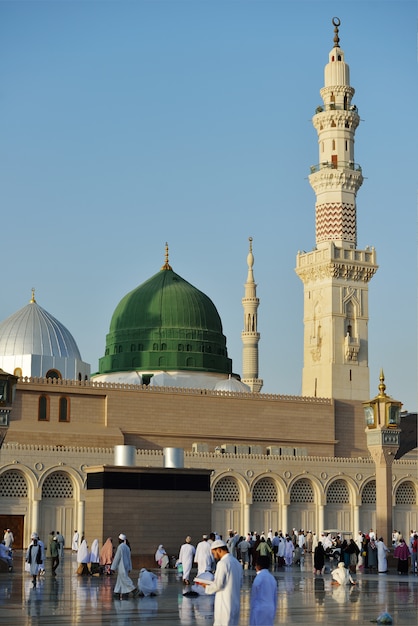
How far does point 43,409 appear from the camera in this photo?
124 feet

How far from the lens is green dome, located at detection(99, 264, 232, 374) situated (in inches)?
1886

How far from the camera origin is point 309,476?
3919cm

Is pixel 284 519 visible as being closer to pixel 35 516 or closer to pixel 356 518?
pixel 356 518

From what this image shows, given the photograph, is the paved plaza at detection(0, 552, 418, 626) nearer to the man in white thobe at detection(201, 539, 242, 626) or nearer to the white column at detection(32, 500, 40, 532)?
the man in white thobe at detection(201, 539, 242, 626)

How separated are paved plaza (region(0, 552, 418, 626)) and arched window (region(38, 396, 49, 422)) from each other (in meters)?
17.7

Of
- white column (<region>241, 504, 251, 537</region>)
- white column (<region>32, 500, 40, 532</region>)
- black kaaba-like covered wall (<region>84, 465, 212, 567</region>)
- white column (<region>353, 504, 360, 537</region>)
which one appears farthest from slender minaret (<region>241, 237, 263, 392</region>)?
black kaaba-like covered wall (<region>84, 465, 212, 567</region>)

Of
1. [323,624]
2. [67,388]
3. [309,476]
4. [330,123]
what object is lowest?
[323,624]

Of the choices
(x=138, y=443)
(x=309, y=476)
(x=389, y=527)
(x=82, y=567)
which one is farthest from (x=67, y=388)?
(x=82, y=567)

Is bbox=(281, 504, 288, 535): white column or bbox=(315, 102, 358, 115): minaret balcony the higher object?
Result: bbox=(315, 102, 358, 115): minaret balcony

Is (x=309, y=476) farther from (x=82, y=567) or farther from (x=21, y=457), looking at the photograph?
(x=82, y=567)

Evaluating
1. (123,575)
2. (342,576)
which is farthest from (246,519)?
(123,575)

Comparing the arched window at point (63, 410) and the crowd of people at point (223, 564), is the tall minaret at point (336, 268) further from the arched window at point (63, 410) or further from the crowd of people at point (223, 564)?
the crowd of people at point (223, 564)

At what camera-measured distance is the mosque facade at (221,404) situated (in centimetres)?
3572

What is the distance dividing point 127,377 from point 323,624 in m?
36.3
